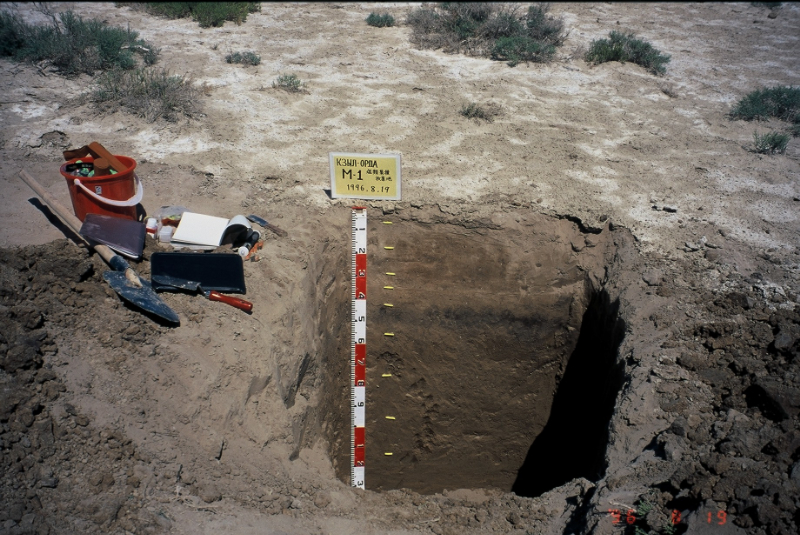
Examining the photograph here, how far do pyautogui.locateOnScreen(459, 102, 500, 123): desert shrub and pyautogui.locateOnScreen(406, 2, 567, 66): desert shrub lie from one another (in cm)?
144

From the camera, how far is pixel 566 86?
24.4 ft

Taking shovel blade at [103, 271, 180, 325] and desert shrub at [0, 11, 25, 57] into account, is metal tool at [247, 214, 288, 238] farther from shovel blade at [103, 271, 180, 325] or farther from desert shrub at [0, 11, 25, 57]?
desert shrub at [0, 11, 25, 57]

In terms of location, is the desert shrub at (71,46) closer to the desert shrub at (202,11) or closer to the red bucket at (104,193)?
the desert shrub at (202,11)

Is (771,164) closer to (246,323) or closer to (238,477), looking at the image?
(246,323)

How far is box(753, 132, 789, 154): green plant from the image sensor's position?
20.1 feet

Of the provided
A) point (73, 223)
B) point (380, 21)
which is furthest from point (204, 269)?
point (380, 21)

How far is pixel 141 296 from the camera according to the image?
390cm

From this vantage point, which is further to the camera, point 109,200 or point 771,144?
point 771,144

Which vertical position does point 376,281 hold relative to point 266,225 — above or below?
below

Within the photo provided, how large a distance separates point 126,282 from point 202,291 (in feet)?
1.65

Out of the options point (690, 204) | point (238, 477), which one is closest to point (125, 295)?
point (238, 477)

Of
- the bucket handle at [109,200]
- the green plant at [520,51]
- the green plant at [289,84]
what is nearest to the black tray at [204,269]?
the bucket handle at [109,200]

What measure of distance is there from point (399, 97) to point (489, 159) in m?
1.66

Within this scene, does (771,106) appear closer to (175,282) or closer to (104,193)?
(175,282)
